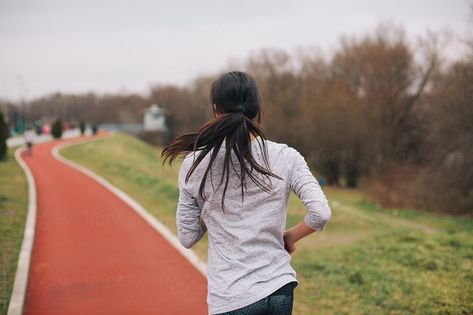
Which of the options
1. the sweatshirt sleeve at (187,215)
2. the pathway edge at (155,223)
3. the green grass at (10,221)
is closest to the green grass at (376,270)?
the pathway edge at (155,223)

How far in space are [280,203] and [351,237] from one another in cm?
1100

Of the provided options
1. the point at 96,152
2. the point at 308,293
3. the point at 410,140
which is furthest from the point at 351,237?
the point at 410,140

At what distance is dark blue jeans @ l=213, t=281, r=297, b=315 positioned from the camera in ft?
6.32

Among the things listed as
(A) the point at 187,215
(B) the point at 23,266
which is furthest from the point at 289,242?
(B) the point at 23,266

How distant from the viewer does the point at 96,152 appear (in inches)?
1138

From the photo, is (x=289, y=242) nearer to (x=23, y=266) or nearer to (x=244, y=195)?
(x=244, y=195)

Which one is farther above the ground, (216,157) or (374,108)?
(216,157)

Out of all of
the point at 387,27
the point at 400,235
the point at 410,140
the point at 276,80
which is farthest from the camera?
the point at 276,80

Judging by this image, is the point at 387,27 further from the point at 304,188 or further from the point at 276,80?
the point at 304,188

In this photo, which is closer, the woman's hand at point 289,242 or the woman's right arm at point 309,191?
the woman's right arm at point 309,191

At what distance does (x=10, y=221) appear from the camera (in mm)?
9641

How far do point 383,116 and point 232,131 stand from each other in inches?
1409

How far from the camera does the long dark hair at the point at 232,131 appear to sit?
1.95 metres

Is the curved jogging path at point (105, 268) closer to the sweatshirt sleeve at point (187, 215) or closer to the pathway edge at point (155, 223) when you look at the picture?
the pathway edge at point (155, 223)
